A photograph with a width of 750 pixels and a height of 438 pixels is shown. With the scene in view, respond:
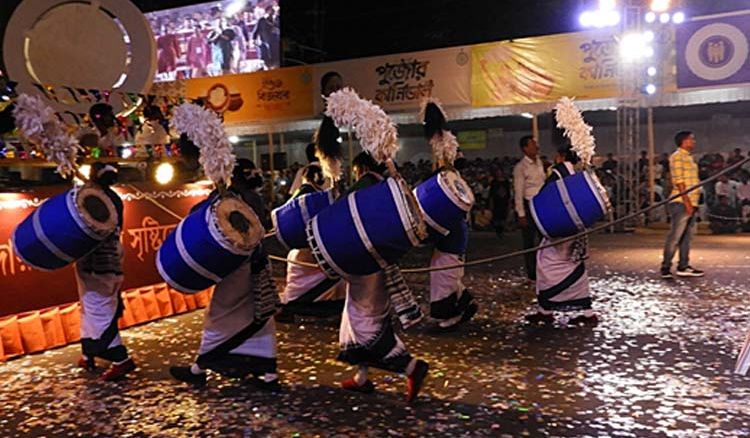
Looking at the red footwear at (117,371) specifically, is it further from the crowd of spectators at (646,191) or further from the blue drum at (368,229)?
the crowd of spectators at (646,191)

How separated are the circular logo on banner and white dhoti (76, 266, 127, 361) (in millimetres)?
10491

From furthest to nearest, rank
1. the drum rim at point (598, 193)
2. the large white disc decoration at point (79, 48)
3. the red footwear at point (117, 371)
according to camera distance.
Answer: the large white disc decoration at point (79, 48) → the drum rim at point (598, 193) → the red footwear at point (117, 371)

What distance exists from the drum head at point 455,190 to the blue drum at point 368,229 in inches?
50.4

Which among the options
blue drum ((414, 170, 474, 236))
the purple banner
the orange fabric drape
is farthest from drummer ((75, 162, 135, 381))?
the purple banner

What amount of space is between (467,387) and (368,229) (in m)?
1.48

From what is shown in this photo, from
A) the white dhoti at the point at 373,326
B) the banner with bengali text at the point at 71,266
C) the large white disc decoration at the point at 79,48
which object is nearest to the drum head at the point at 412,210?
the white dhoti at the point at 373,326

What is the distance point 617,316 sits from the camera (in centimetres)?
667

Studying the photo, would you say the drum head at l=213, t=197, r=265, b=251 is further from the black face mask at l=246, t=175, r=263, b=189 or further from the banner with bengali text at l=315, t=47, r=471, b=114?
the banner with bengali text at l=315, t=47, r=471, b=114

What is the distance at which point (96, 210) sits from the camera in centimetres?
496

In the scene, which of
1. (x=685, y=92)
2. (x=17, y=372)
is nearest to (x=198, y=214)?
(x=17, y=372)

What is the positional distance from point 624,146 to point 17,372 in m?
11.6

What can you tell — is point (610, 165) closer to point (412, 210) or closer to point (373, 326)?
point (373, 326)

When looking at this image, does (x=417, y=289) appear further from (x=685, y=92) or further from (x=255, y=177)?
(x=685, y=92)

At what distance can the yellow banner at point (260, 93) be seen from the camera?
15.7 meters
